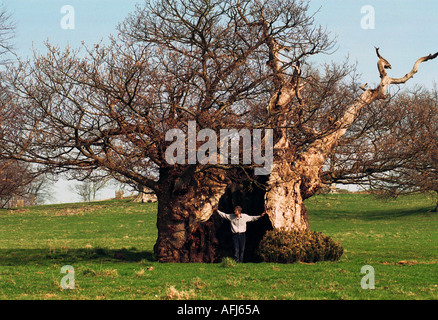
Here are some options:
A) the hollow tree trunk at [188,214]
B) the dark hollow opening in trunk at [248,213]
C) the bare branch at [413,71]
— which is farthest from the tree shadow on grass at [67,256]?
the bare branch at [413,71]

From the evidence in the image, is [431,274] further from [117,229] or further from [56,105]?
[117,229]

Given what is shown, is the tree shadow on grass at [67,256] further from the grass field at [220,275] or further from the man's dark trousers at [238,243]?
the man's dark trousers at [238,243]

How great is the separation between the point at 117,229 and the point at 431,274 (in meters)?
30.0

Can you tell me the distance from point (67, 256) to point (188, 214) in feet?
18.5

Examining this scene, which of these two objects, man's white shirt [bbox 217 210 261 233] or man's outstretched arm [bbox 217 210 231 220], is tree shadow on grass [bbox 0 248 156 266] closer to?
man's outstretched arm [bbox 217 210 231 220]

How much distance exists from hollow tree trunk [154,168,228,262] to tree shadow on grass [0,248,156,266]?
110 centimetres

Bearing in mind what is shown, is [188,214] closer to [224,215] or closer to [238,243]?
[224,215]

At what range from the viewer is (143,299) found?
1155cm

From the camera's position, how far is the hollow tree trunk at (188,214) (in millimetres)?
19938

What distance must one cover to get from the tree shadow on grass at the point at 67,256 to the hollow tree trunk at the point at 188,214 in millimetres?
1095

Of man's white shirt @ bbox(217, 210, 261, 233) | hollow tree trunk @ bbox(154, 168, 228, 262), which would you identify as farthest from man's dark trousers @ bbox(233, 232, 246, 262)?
hollow tree trunk @ bbox(154, 168, 228, 262)

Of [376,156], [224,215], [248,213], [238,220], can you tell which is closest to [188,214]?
[224,215]

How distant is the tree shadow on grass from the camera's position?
802 inches

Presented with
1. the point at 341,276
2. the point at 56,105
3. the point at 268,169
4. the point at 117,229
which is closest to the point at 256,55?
the point at 268,169
